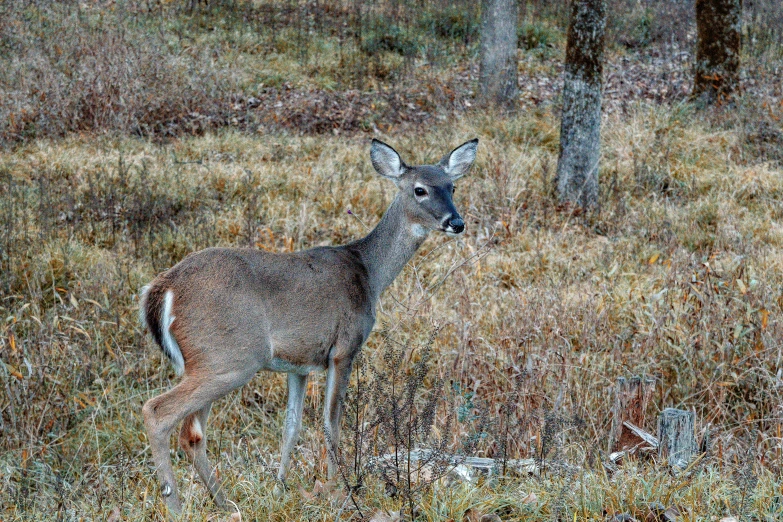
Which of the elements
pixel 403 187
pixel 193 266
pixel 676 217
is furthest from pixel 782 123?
pixel 193 266

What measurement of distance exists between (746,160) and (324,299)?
20.8 ft

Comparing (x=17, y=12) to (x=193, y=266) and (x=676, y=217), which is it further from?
(x=193, y=266)

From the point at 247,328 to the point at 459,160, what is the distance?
6.09 feet

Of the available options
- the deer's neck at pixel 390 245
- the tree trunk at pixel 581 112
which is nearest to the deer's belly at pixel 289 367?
the deer's neck at pixel 390 245

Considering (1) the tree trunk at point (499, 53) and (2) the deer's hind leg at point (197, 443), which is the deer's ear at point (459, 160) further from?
(1) the tree trunk at point (499, 53)

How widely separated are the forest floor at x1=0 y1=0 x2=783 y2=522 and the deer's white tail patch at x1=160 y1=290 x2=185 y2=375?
548mm

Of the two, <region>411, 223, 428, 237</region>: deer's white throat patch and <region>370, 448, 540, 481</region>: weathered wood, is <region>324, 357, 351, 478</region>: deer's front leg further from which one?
<region>411, 223, 428, 237</region>: deer's white throat patch

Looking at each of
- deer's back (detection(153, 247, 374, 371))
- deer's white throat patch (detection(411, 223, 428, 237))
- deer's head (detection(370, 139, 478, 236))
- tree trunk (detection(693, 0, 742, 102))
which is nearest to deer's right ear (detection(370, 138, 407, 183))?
deer's head (detection(370, 139, 478, 236))

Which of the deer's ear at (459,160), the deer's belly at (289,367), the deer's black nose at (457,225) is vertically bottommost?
the deer's belly at (289,367)

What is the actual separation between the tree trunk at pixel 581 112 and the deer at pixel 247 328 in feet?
12.3

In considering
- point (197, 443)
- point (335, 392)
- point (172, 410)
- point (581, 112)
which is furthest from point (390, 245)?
point (581, 112)

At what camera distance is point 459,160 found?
5.20m

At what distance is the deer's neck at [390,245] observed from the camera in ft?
15.8

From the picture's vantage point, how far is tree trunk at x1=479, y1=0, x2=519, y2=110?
11586 millimetres
